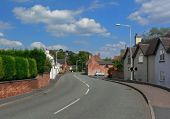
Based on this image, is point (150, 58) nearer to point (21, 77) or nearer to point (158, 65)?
point (158, 65)

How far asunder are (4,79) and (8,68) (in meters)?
0.97

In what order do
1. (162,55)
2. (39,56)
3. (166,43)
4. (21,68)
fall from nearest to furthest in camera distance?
(21,68), (39,56), (166,43), (162,55)

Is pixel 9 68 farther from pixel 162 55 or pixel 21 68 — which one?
pixel 162 55

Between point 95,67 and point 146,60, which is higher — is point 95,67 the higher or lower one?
the higher one

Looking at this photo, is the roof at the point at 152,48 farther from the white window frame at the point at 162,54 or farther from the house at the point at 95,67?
the house at the point at 95,67

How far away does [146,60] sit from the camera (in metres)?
58.8

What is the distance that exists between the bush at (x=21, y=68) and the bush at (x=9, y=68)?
5.30 feet

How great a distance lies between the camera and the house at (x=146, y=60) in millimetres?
55719

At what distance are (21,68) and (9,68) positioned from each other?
3.38m

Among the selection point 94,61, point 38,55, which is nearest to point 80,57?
point 94,61

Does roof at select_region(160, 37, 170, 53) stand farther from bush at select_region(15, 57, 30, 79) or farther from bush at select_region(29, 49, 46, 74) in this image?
bush at select_region(15, 57, 30, 79)

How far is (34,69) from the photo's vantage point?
1464 inches

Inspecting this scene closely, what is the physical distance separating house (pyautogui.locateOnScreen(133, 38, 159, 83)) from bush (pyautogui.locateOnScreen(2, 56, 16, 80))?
28.4m

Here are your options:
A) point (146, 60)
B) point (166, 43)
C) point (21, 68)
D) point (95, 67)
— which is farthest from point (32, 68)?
point (95, 67)
